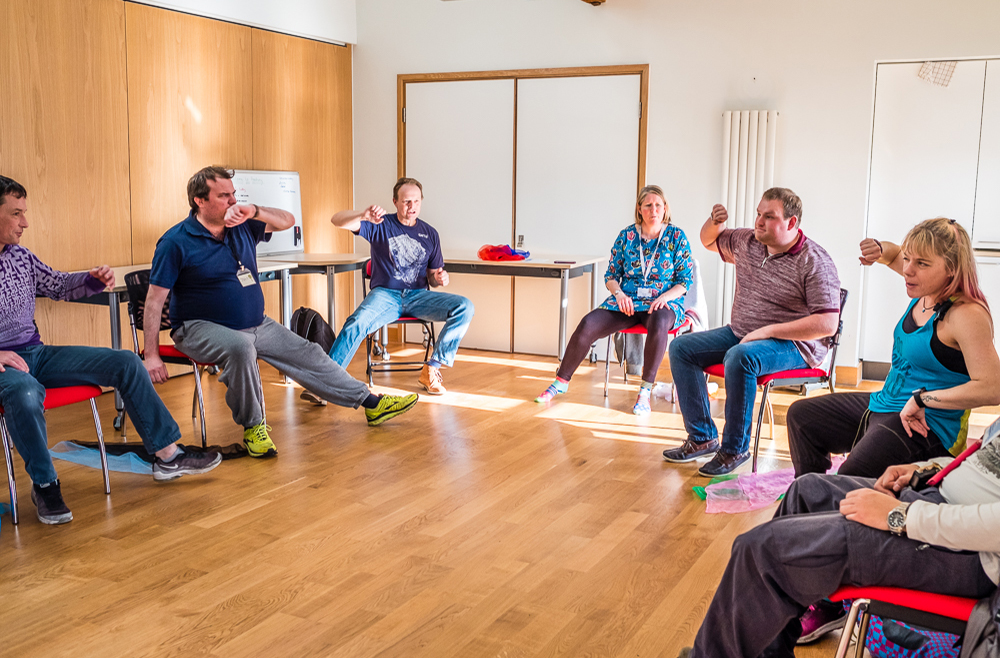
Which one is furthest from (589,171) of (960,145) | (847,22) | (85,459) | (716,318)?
(85,459)

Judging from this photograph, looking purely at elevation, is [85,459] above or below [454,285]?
below

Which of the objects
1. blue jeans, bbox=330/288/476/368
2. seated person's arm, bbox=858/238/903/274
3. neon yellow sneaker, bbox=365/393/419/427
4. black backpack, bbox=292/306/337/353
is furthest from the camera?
black backpack, bbox=292/306/337/353

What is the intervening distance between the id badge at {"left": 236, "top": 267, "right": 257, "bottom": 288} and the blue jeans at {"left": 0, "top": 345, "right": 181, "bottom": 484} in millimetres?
785

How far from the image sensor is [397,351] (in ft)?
23.2

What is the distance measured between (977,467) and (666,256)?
130 inches

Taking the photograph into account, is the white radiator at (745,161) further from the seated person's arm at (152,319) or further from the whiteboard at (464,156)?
the seated person's arm at (152,319)

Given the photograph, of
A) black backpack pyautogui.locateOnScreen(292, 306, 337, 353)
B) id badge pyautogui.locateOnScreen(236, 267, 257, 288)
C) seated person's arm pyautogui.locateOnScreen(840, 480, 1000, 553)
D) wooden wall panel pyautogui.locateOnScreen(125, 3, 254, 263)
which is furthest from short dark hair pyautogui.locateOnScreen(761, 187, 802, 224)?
wooden wall panel pyautogui.locateOnScreen(125, 3, 254, 263)

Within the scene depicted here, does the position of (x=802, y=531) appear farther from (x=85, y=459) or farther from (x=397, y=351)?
(x=397, y=351)

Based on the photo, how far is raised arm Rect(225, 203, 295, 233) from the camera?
410 cm

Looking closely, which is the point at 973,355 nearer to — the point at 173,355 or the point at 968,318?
the point at 968,318

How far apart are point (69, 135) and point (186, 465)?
2.41 m

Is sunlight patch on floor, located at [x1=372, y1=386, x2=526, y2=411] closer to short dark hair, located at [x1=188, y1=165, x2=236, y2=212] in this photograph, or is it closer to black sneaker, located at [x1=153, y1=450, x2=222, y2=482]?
black sneaker, located at [x1=153, y1=450, x2=222, y2=482]

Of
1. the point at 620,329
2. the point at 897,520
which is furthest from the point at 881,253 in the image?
the point at 620,329

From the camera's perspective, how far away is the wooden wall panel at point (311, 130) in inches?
256
